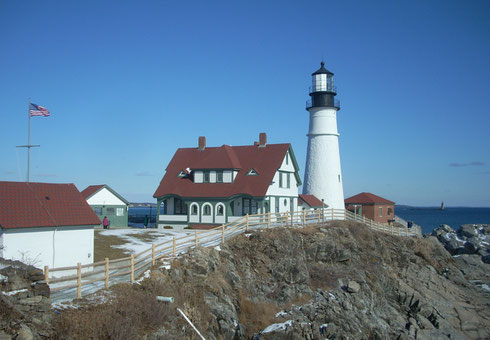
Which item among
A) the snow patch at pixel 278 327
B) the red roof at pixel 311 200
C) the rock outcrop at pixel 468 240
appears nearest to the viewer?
the snow patch at pixel 278 327

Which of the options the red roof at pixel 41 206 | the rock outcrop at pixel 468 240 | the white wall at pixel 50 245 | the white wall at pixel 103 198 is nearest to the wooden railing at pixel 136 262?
the white wall at pixel 50 245

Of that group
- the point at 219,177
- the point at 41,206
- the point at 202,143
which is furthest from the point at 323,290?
the point at 202,143

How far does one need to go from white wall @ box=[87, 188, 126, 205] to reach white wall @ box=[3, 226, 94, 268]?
47.9 feet

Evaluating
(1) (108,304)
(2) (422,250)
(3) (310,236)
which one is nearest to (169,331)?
(1) (108,304)

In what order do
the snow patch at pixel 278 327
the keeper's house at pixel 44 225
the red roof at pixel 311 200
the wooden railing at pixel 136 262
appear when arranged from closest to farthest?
1. the wooden railing at pixel 136 262
2. the snow patch at pixel 278 327
3. the keeper's house at pixel 44 225
4. the red roof at pixel 311 200

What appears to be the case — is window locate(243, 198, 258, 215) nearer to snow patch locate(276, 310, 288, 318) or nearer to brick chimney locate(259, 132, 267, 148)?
brick chimney locate(259, 132, 267, 148)

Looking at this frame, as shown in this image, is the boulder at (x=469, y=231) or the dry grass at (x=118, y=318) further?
the boulder at (x=469, y=231)

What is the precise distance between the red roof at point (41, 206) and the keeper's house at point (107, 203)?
12.8 meters

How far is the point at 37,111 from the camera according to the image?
2391 centimetres

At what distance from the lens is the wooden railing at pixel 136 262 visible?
1511 centimetres

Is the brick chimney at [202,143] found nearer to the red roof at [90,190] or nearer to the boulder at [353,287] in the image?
the red roof at [90,190]

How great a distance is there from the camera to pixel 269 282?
75.7 ft

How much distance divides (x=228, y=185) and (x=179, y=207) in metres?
4.92

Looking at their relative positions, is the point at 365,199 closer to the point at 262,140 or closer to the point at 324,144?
the point at 324,144
